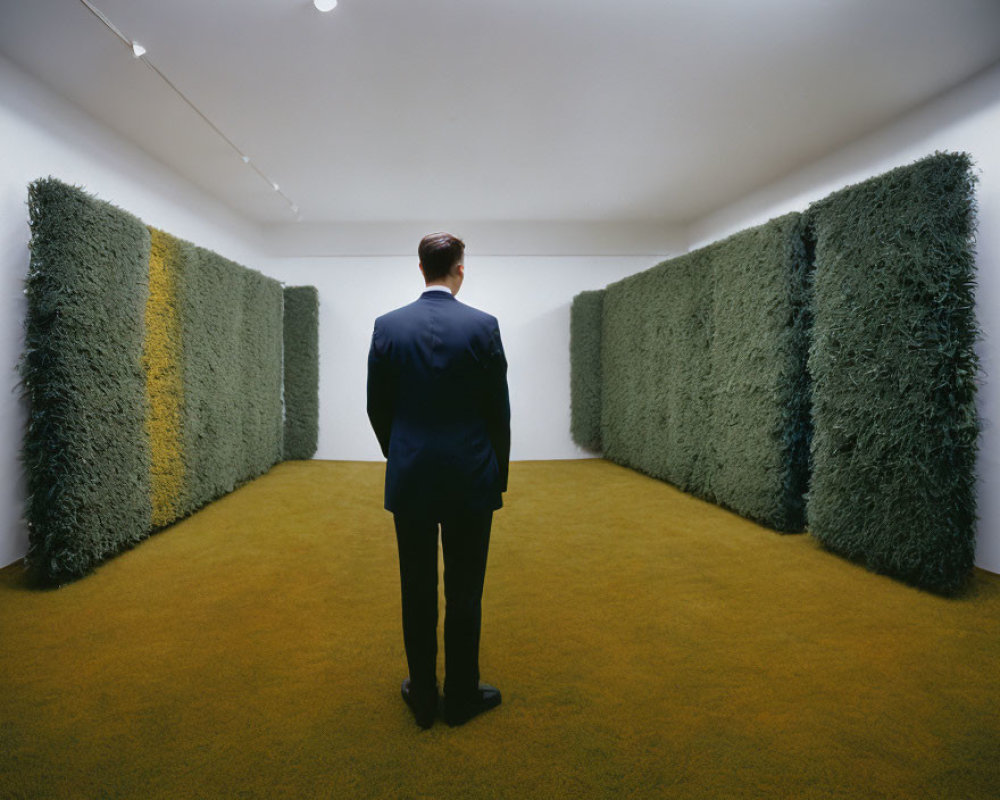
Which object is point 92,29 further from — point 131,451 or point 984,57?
point 984,57

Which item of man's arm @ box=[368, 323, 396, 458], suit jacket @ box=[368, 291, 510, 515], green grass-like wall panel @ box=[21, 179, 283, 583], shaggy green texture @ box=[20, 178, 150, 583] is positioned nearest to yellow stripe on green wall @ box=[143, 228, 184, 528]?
green grass-like wall panel @ box=[21, 179, 283, 583]

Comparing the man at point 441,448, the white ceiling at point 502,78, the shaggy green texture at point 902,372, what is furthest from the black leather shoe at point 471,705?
the white ceiling at point 502,78

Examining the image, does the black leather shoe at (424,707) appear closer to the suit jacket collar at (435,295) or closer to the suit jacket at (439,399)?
the suit jacket at (439,399)

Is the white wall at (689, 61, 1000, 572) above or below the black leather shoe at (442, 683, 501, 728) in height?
above

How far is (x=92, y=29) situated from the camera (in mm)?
2955

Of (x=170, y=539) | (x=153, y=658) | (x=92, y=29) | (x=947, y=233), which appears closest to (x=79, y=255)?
(x=92, y=29)

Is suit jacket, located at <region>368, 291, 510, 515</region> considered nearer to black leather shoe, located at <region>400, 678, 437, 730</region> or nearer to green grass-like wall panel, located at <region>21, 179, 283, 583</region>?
black leather shoe, located at <region>400, 678, 437, 730</region>

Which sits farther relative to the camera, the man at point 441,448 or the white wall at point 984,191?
the white wall at point 984,191

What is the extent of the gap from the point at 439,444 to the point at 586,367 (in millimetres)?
5914

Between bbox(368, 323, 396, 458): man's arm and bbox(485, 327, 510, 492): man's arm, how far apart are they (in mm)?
320

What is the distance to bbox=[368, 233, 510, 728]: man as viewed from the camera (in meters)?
1.58

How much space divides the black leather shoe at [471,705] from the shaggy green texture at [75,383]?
8.64 ft

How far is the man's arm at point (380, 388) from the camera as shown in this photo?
5.34 ft

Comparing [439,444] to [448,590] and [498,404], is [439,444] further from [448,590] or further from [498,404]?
[448,590]
